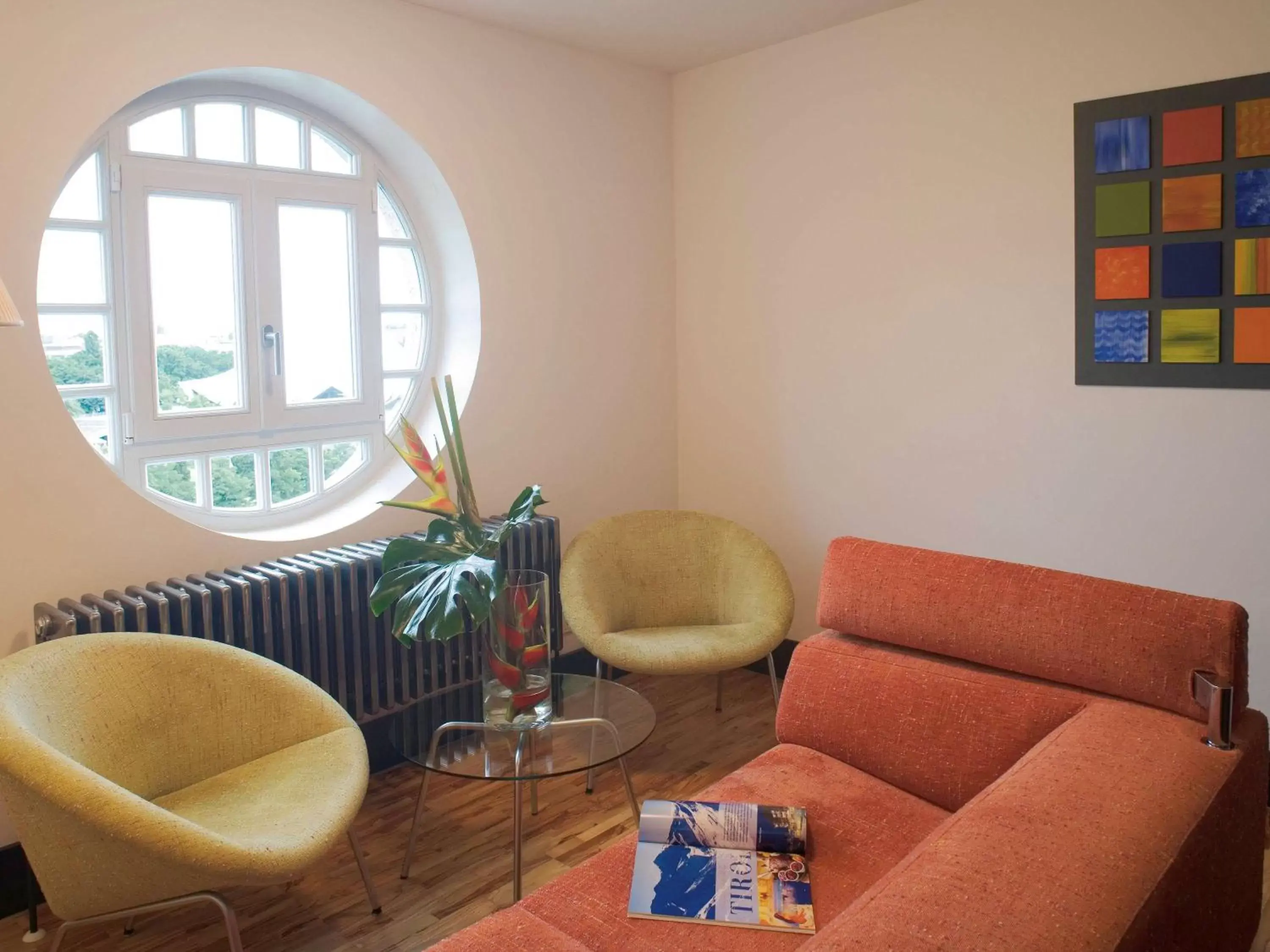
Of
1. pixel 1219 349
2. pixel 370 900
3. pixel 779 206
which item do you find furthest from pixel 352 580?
pixel 1219 349

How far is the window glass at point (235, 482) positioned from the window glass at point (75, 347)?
1.45 feet

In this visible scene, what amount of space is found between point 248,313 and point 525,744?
1679mm

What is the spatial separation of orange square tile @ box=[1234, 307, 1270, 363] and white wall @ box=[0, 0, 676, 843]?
2.13 metres

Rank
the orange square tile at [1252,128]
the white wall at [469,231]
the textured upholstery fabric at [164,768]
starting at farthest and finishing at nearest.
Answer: the orange square tile at [1252,128] < the white wall at [469,231] < the textured upholstery fabric at [164,768]

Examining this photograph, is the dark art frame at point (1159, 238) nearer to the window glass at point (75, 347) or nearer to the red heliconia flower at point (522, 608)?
the red heliconia flower at point (522, 608)

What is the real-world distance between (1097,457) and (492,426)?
2.00 m

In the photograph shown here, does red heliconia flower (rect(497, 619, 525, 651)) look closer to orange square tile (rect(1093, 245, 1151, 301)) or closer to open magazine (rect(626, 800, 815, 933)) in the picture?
open magazine (rect(626, 800, 815, 933))

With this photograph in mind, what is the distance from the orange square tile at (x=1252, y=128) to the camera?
2764mm

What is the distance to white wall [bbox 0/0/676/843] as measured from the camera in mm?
2623

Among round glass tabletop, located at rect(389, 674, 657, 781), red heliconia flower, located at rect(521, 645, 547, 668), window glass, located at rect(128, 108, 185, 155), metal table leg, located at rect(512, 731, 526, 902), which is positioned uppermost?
window glass, located at rect(128, 108, 185, 155)

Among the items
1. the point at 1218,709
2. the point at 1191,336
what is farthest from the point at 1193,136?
the point at 1218,709

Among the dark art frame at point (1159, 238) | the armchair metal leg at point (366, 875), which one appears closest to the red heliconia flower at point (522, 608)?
the armchair metal leg at point (366, 875)

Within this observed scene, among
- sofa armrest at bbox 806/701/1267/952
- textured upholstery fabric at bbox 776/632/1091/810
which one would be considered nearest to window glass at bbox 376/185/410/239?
textured upholstery fabric at bbox 776/632/1091/810

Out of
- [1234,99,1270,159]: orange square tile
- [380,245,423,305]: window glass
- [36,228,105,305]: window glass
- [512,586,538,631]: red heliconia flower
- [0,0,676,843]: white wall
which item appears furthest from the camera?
[380,245,423,305]: window glass
